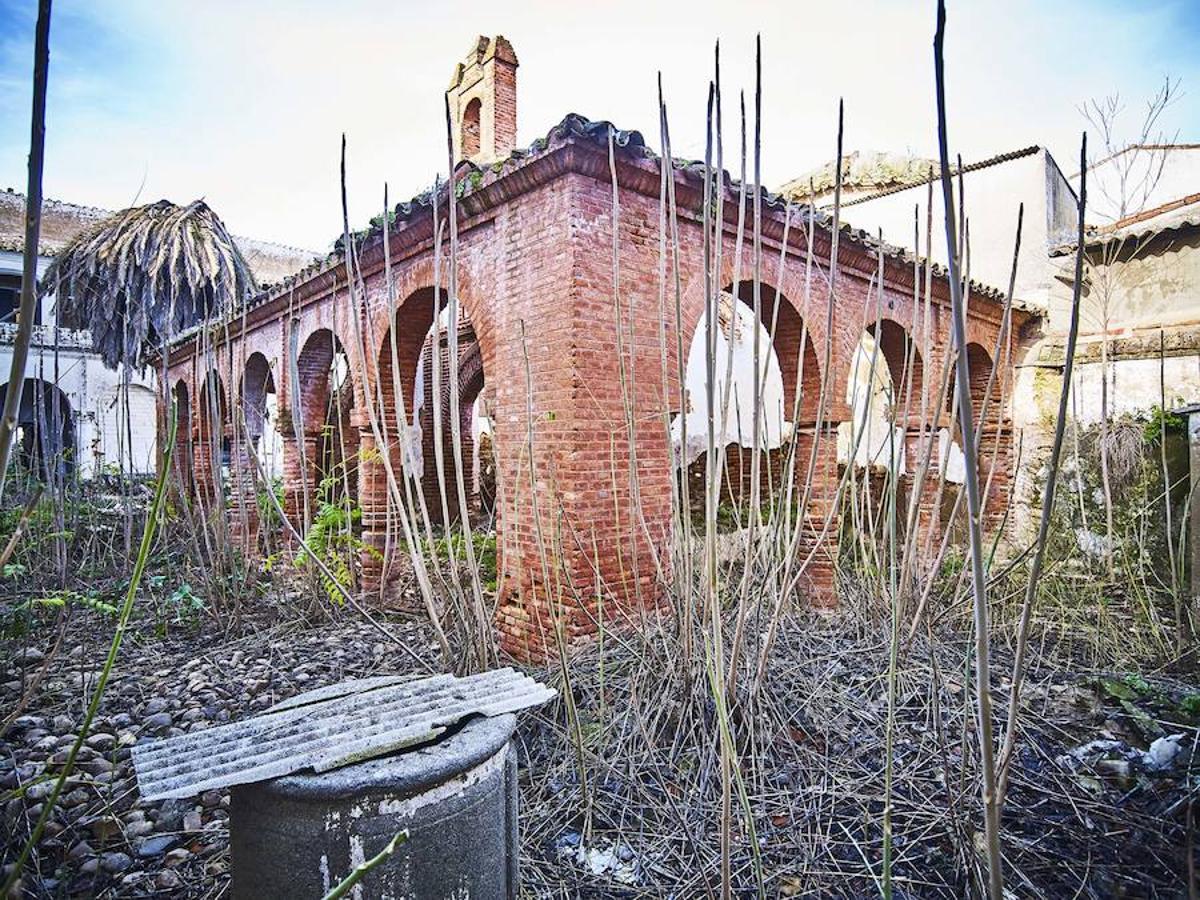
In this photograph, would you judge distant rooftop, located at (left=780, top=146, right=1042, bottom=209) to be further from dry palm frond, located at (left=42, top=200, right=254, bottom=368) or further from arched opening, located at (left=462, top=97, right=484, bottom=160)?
dry palm frond, located at (left=42, top=200, right=254, bottom=368)

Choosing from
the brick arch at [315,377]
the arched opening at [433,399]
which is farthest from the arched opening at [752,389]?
the brick arch at [315,377]

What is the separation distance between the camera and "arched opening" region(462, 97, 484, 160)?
39.8 feet

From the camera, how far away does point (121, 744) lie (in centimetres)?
353

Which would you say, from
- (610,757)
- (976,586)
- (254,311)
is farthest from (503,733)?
(254,311)

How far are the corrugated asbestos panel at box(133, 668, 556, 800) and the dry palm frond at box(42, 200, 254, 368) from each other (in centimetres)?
1100

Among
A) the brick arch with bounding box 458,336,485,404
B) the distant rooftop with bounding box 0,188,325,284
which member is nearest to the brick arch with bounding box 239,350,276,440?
the brick arch with bounding box 458,336,485,404

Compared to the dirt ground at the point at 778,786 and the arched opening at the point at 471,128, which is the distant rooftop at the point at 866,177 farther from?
the dirt ground at the point at 778,786

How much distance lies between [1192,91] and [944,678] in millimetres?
5296

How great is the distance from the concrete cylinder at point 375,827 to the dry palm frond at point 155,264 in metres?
11.5

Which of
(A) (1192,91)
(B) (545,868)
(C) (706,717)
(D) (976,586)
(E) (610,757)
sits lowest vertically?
(B) (545,868)

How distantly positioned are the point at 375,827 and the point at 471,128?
12721 mm

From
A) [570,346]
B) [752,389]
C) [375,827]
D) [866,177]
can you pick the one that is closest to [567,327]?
[570,346]

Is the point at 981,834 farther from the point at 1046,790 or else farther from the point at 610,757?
the point at 610,757

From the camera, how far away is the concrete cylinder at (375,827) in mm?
1852
